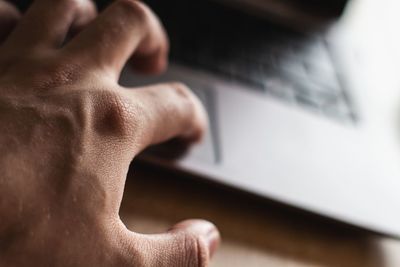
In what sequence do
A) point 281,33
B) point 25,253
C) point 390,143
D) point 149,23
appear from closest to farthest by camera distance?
point 25,253 < point 149,23 < point 390,143 < point 281,33

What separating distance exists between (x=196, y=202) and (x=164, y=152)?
0.06 metres

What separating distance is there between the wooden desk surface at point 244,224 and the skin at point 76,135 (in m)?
0.06

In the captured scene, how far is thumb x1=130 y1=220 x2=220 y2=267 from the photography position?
0.34 metres

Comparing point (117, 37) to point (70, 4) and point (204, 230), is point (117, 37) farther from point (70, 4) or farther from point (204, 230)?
point (204, 230)

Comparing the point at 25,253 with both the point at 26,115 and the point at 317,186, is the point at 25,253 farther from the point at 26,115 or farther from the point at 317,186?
the point at 317,186

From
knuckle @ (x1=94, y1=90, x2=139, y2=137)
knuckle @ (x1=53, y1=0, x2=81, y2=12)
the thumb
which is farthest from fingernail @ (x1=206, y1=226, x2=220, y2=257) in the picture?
→ knuckle @ (x1=53, y1=0, x2=81, y2=12)

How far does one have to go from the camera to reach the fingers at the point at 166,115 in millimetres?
385

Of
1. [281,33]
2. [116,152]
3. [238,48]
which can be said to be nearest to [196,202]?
[116,152]

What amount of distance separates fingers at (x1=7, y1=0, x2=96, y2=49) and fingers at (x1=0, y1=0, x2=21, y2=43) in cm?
2

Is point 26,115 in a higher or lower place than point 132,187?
higher

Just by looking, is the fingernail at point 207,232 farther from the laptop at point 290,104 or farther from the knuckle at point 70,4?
the knuckle at point 70,4

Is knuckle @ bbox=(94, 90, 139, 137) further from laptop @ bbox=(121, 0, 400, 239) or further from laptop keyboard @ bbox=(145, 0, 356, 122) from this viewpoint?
laptop keyboard @ bbox=(145, 0, 356, 122)

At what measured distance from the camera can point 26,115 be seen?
1.05 feet

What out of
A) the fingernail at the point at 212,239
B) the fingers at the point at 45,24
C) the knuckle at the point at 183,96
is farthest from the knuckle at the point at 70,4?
the fingernail at the point at 212,239
